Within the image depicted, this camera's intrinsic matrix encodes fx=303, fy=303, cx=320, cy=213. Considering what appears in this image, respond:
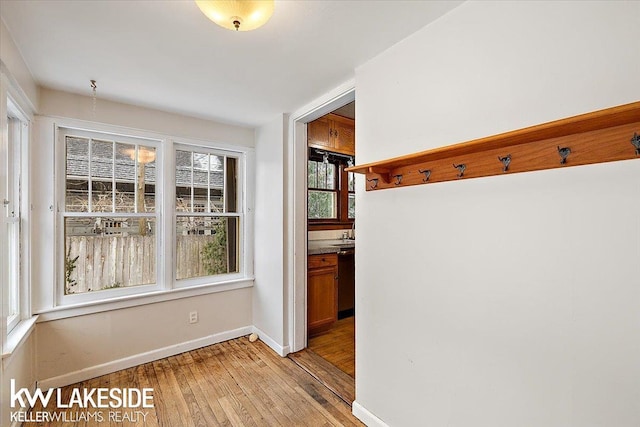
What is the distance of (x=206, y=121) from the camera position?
10.4ft

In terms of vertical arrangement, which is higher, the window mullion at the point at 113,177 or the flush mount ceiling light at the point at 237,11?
the flush mount ceiling light at the point at 237,11

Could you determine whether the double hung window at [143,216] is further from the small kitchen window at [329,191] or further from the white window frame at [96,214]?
the small kitchen window at [329,191]

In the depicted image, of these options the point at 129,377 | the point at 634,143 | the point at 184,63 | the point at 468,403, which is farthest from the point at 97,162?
the point at 634,143

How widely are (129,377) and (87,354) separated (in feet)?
1.28

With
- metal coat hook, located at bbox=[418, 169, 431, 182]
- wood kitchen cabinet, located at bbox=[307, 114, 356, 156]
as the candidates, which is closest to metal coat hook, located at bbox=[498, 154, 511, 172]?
metal coat hook, located at bbox=[418, 169, 431, 182]

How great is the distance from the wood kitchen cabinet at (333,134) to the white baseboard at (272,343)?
2158mm

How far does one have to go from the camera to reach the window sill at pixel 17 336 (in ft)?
5.51

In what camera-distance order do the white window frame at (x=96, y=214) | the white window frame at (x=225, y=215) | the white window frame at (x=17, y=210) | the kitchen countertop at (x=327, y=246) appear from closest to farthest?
the white window frame at (x=17, y=210) < the white window frame at (x=96, y=214) < the white window frame at (x=225, y=215) < the kitchen countertop at (x=327, y=246)

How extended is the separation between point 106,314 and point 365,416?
2.25 m

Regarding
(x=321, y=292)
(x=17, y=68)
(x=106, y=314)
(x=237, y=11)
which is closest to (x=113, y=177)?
(x=17, y=68)

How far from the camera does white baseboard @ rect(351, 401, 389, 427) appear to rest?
188 centimetres

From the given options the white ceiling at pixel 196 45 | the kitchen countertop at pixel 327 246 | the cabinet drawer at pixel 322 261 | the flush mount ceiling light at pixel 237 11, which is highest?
the white ceiling at pixel 196 45

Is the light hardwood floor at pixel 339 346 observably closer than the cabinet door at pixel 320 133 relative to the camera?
Yes

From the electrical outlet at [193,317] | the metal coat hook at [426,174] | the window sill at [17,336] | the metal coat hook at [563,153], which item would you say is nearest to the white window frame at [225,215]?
the electrical outlet at [193,317]
